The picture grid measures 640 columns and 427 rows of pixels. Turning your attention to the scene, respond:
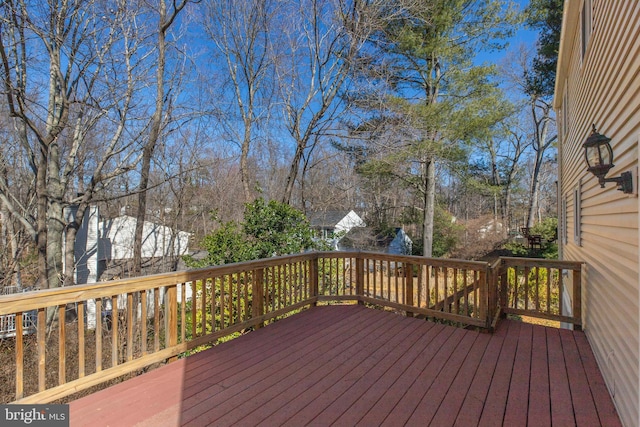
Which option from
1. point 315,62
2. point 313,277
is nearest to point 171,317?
point 313,277

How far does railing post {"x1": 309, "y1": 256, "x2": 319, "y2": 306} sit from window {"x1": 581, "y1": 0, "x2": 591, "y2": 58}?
167 inches

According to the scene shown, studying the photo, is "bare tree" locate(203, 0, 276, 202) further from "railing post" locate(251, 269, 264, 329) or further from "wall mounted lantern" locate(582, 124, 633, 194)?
"wall mounted lantern" locate(582, 124, 633, 194)

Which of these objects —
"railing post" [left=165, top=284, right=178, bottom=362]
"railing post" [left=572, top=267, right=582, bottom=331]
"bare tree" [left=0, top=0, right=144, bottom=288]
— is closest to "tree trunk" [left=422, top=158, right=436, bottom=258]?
"railing post" [left=572, top=267, right=582, bottom=331]

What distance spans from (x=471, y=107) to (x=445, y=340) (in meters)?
9.47

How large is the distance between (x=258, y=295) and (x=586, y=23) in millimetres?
5068

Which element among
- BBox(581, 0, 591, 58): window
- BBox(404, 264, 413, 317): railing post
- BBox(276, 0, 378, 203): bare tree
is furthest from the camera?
BBox(276, 0, 378, 203): bare tree

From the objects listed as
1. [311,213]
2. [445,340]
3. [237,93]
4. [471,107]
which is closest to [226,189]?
[311,213]

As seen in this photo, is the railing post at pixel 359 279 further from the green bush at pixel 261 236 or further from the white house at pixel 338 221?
the white house at pixel 338 221

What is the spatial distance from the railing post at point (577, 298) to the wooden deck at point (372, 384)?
243 millimetres

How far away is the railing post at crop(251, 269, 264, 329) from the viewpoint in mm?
3912

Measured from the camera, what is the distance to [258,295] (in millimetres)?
3969

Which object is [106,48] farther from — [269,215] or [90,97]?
A: [269,215]

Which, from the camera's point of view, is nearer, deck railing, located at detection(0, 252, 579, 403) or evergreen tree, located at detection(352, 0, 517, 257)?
deck railing, located at detection(0, 252, 579, 403)

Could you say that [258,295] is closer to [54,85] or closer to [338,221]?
[54,85]
